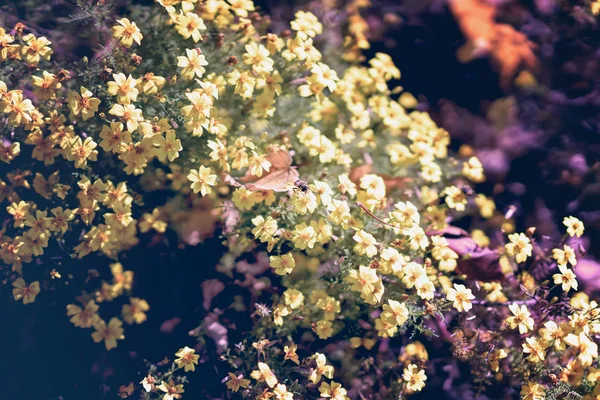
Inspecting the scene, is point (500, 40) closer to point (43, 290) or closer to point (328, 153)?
point (328, 153)

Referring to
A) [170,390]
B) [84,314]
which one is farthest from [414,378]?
[84,314]

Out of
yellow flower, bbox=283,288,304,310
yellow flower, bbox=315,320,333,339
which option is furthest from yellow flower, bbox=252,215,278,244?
yellow flower, bbox=315,320,333,339

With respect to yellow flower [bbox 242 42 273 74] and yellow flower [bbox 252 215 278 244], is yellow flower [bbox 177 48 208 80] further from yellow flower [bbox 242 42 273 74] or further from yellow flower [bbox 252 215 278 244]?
yellow flower [bbox 252 215 278 244]

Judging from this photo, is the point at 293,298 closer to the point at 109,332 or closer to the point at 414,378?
the point at 414,378

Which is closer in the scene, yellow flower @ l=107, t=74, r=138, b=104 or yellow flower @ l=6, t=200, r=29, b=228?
yellow flower @ l=107, t=74, r=138, b=104

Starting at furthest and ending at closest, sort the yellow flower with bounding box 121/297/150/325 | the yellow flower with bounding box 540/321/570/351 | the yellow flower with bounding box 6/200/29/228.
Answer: the yellow flower with bounding box 121/297/150/325
the yellow flower with bounding box 6/200/29/228
the yellow flower with bounding box 540/321/570/351

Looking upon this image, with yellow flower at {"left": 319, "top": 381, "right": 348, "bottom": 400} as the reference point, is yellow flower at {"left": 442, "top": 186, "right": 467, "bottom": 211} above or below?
above

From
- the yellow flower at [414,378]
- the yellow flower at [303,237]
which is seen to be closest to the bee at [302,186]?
the yellow flower at [303,237]

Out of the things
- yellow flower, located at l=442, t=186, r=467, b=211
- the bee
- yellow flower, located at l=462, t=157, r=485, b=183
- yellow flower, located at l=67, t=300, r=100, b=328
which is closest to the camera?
the bee
